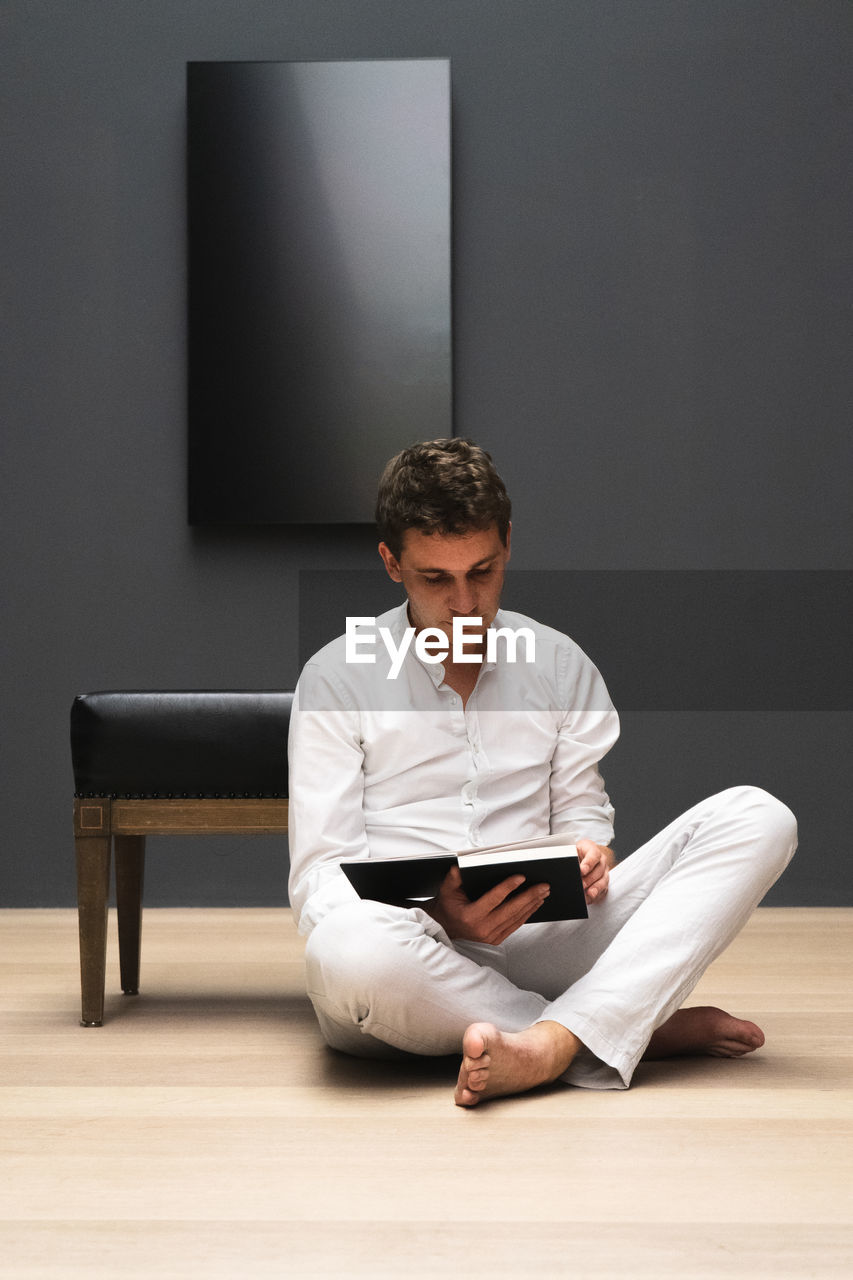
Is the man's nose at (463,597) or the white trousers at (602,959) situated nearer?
the white trousers at (602,959)

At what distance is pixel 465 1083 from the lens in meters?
1.37

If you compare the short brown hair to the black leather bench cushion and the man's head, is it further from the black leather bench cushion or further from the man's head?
the black leather bench cushion

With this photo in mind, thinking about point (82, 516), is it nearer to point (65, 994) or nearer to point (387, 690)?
point (65, 994)

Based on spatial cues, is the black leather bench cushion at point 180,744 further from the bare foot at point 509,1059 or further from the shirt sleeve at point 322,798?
the bare foot at point 509,1059

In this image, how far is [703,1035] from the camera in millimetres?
1600

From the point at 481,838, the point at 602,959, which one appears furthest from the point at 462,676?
the point at 602,959

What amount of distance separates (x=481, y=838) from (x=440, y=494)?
45 centimetres

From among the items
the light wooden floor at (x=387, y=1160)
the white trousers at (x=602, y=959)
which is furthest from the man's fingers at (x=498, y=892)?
the light wooden floor at (x=387, y=1160)

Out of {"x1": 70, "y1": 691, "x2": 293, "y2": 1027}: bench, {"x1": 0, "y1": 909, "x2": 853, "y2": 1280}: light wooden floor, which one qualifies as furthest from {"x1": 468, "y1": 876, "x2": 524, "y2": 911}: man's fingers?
{"x1": 70, "y1": 691, "x2": 293, "y2": 1027}: bench

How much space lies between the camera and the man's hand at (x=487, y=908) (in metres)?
1.38

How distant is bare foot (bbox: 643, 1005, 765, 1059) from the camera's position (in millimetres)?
1593

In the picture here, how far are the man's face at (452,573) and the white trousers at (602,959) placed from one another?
1.23ft

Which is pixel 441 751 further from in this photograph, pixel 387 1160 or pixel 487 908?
pixel 387 1160

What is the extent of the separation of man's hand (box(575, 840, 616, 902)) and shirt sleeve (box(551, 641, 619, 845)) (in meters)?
0.11
